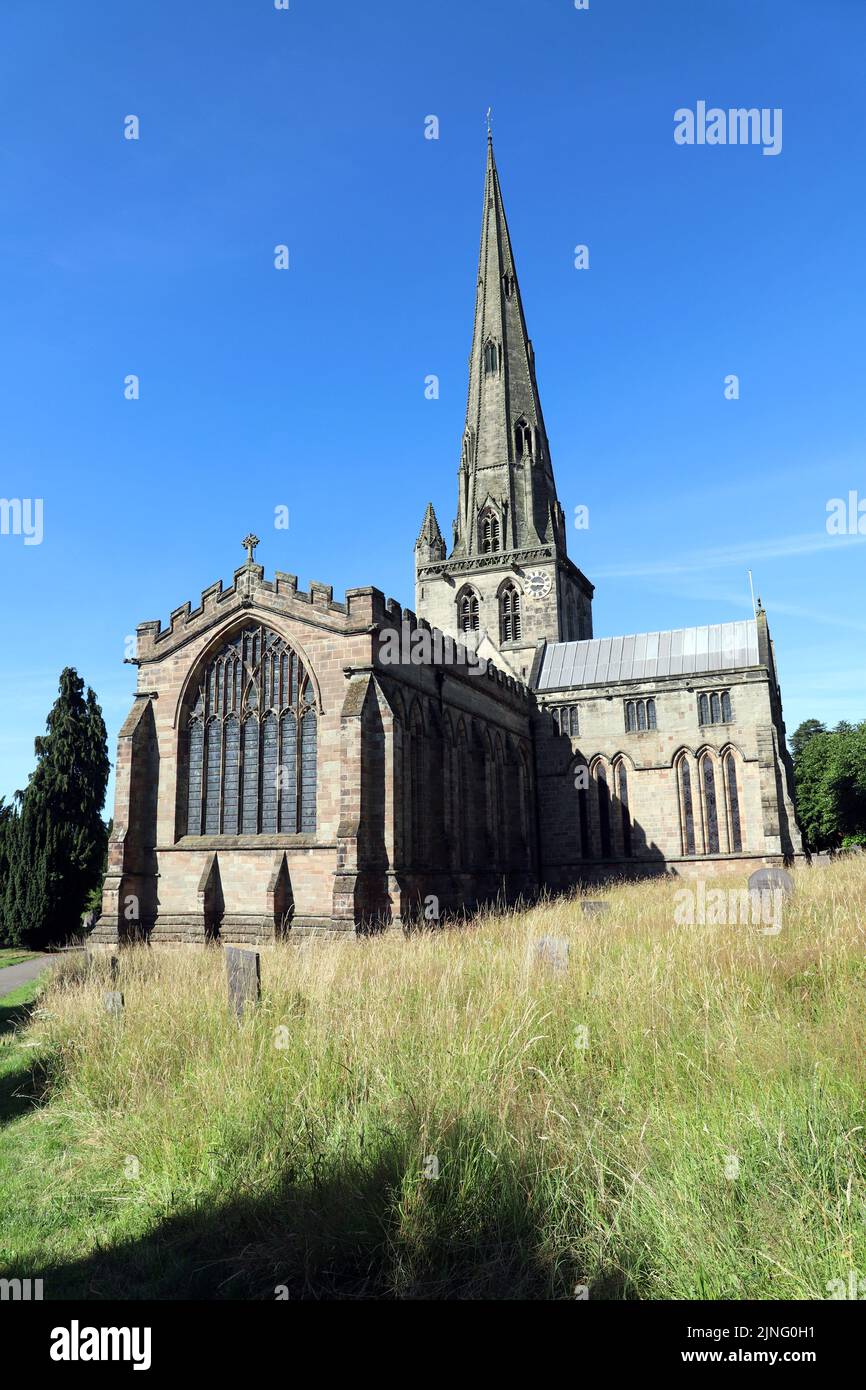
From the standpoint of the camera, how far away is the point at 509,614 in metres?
43.5

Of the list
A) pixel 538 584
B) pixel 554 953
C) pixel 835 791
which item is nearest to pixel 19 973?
pixel 554 953

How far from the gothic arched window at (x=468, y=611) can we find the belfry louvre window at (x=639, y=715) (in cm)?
1169

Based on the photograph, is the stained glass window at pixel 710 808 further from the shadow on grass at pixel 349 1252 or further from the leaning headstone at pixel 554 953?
the shadow on grass at pixel 349 1252

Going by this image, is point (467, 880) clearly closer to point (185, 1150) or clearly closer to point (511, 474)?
point (185, 1150)

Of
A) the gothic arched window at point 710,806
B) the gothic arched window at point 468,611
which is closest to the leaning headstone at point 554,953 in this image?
the gothic arched window at point 710,806

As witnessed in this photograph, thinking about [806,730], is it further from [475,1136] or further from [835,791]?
[475,1136]

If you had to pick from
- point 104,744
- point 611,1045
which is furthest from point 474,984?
point 104,744

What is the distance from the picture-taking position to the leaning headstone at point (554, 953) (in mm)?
8073

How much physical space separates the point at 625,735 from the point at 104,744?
68.1 ft

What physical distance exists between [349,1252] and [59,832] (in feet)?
91.1

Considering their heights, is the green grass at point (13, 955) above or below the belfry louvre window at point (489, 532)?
below

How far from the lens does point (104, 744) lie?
1268 inches

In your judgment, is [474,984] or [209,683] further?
[209,683]
